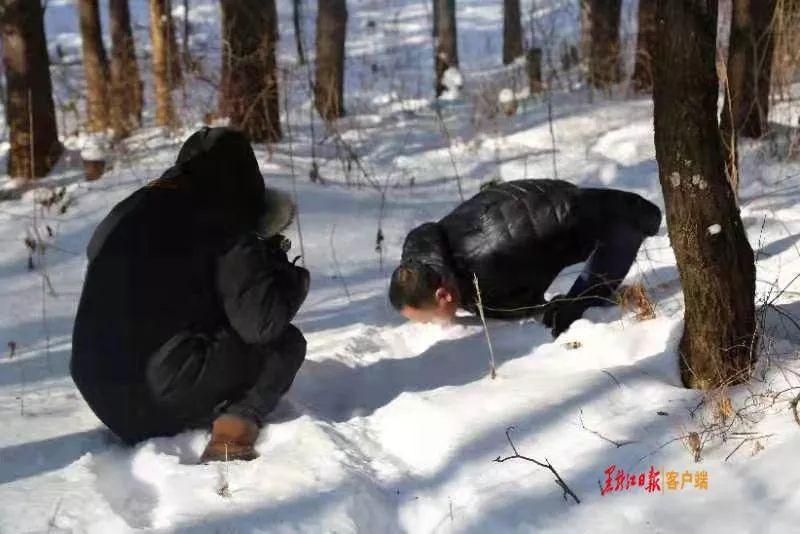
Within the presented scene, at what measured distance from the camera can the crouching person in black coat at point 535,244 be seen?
3463mm

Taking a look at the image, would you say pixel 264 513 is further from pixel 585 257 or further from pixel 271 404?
pixel 585 257

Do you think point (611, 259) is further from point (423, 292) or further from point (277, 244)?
point (277, 244)

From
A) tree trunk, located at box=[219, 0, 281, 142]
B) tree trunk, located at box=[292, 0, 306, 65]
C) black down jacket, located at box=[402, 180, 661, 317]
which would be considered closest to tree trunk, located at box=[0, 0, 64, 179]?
tree trunk, located at box=[219, 0, 281, 142]

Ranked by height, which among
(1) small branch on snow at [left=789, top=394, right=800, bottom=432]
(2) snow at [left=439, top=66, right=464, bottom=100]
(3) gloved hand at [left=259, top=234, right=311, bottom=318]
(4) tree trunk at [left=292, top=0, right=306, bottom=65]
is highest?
(4) tree trunk at [left=292, top=0, right=306, bottom=65]

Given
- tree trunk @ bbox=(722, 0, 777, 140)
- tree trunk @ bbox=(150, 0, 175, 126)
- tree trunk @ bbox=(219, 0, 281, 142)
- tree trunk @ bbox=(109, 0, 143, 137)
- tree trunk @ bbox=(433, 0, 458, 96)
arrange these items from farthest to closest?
1. tree trunk @ bbox=(433, 0, 458, 96)
2. tree trunk @ bbox=(150, 0, 175, 126)
3. tree trunk @ bbox=(109, 0, 143, 137)
4. tree trunk @ bbox=(219, 0, 281, 142)
5. tree trunk @ bbox=(722, 0, 777, 140)

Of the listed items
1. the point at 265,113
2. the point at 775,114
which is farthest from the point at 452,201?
the point at 775,114

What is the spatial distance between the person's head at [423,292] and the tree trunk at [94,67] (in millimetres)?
A: 6711

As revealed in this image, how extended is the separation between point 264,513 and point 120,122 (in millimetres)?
7056

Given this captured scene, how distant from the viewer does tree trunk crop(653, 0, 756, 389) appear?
7.57ft

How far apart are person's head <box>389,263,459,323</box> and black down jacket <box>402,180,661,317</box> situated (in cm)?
7

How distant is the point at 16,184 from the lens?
662 cm

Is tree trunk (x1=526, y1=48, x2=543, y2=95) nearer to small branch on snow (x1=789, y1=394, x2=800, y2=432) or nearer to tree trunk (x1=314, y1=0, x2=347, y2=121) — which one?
tree trunk (x1=314, y1=0, x2=347, y2=121)

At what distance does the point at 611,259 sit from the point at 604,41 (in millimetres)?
7230

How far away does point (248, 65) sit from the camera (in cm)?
695
